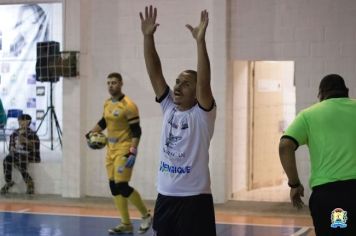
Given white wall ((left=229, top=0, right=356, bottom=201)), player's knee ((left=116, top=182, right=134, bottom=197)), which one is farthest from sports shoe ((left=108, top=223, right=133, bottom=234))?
white wall ((left=229, top=0, right=356, bottom=201))

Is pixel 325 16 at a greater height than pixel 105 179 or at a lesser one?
greater

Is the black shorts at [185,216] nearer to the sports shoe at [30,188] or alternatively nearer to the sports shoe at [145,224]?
the sports shoe at [145,224]

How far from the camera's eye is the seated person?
11.5m

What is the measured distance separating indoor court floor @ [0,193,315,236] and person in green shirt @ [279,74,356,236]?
13.0 ft

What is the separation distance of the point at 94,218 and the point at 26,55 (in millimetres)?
4116

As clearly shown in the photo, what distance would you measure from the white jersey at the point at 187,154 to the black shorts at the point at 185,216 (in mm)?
55

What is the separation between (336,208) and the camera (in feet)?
13.3

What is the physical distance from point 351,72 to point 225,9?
2294 mm

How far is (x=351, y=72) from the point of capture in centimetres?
995

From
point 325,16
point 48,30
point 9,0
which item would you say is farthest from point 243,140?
point 9,0

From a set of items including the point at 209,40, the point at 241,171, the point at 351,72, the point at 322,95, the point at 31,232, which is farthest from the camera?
the point at 241,171

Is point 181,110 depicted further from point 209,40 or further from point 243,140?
point 243,140

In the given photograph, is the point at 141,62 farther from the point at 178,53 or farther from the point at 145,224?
the point at 145,224

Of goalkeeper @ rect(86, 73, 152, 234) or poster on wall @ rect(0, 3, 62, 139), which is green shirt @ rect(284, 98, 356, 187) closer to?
goalkeeper @ rect(86, 73, 152, 234)
